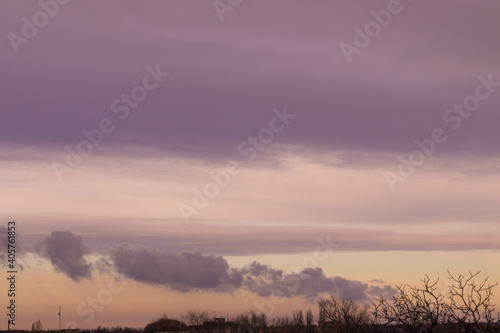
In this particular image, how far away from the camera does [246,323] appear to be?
158125 mm

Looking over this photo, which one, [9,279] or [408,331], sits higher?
[9,279]

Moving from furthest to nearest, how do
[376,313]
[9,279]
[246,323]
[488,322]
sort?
[246,323] < [9,279] < [376,313] < [488,322]

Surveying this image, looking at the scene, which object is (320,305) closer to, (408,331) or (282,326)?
(282,326)

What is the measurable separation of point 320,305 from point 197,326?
40.2m

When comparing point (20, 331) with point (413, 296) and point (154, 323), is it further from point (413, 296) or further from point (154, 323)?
point (413, 296)

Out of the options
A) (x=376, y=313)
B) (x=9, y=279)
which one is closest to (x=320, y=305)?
(x=9, y=279)

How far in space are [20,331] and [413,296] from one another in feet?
407

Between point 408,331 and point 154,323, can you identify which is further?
point 154,323

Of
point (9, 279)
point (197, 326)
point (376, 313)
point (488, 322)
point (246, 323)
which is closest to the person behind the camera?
point (488, 322)

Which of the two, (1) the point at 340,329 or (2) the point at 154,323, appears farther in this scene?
(2) the point at 154,323

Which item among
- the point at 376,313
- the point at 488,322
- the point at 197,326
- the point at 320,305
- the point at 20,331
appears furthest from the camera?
the point at 197,326

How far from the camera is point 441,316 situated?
18016 mm

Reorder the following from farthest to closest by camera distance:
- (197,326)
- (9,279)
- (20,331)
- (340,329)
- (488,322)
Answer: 1. (197,326)
2. (20,331)
3. (340,329)
4. (9,279)
5. (488,322)

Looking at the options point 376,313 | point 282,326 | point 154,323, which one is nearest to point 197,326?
point 154,323
